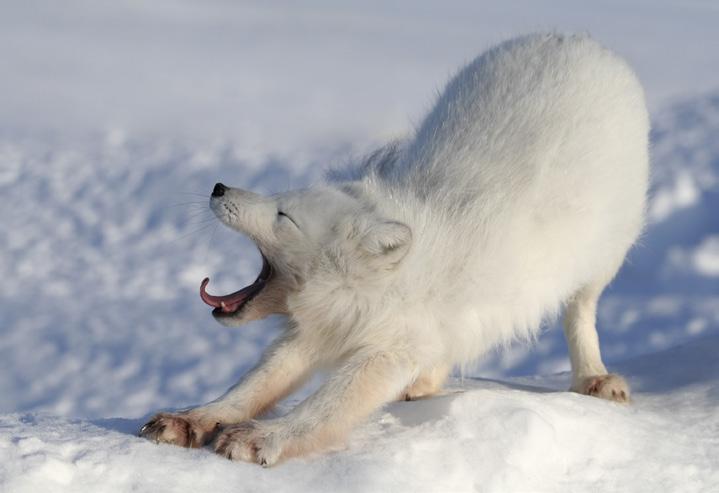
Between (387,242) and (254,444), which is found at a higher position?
(387,242)

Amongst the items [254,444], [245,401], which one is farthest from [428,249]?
[254,444]

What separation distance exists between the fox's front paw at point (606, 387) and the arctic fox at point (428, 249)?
16 millimetres

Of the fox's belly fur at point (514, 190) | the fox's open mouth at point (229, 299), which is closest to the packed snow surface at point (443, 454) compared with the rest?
the fox's belly fur at point (514, 190)

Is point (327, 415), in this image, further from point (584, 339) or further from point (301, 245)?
point (584, 339)

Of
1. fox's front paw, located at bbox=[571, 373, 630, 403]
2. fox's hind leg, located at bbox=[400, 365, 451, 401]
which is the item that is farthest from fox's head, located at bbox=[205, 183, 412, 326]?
fox's front paw, located at bbox=[571, 373, 630, 403]

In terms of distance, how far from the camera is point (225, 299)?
445 cm

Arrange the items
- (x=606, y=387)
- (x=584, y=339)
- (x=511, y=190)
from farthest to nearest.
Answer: (x=584, y=339) → (x=606, y=387) → (x=511, y=190)

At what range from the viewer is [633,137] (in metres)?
5.23

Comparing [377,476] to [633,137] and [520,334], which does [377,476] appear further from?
[633,137]

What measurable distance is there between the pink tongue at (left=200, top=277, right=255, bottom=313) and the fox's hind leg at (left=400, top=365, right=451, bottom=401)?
2.71 ft

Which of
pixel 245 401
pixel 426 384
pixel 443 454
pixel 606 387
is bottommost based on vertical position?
pixel 443 454

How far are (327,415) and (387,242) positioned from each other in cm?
72

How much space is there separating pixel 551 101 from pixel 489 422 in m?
1.58

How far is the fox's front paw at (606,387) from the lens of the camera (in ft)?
17.2
